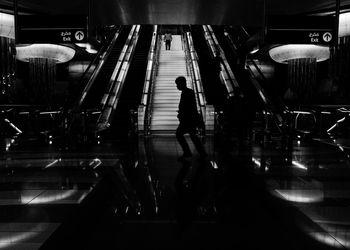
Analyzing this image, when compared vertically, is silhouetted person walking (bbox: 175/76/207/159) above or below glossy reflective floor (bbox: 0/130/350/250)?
above

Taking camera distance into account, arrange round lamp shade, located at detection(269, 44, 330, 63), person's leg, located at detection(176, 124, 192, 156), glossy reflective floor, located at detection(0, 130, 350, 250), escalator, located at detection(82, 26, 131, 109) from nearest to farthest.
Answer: glossy reflective floor, located at detection(0, 130, 350, 250) < person's leg, located at detection(176, 124, 192, 156) < escalator, located at detection(82, 26, 131, 109) < round lamp shade, located at detection(269, 44, 330, 63)

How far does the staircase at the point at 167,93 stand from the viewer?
46.8 ft

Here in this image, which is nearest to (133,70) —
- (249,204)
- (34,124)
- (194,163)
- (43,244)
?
(34,124)

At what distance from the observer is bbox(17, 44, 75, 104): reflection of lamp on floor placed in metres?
17.3

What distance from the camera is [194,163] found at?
23.1 feet

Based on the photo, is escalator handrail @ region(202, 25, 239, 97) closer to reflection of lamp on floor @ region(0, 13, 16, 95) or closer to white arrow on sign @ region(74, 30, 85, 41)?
white arrow on sign @ region(74, 30, 85, 41)

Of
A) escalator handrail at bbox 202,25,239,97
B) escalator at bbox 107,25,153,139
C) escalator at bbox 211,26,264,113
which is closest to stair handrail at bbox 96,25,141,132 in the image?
escalator at bbox 107,25,153,139

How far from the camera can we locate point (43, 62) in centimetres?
1819

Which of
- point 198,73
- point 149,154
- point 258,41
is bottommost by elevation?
point 149,154

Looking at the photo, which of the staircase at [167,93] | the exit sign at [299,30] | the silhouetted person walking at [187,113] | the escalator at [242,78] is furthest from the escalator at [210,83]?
the silhouetted person walking at [187,113]

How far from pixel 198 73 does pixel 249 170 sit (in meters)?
10.4

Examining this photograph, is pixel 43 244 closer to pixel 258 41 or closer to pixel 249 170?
pixel 249 170

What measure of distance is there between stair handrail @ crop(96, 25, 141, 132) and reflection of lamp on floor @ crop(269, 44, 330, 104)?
545 centimetres

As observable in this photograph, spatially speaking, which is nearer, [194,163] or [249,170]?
[249,170]
